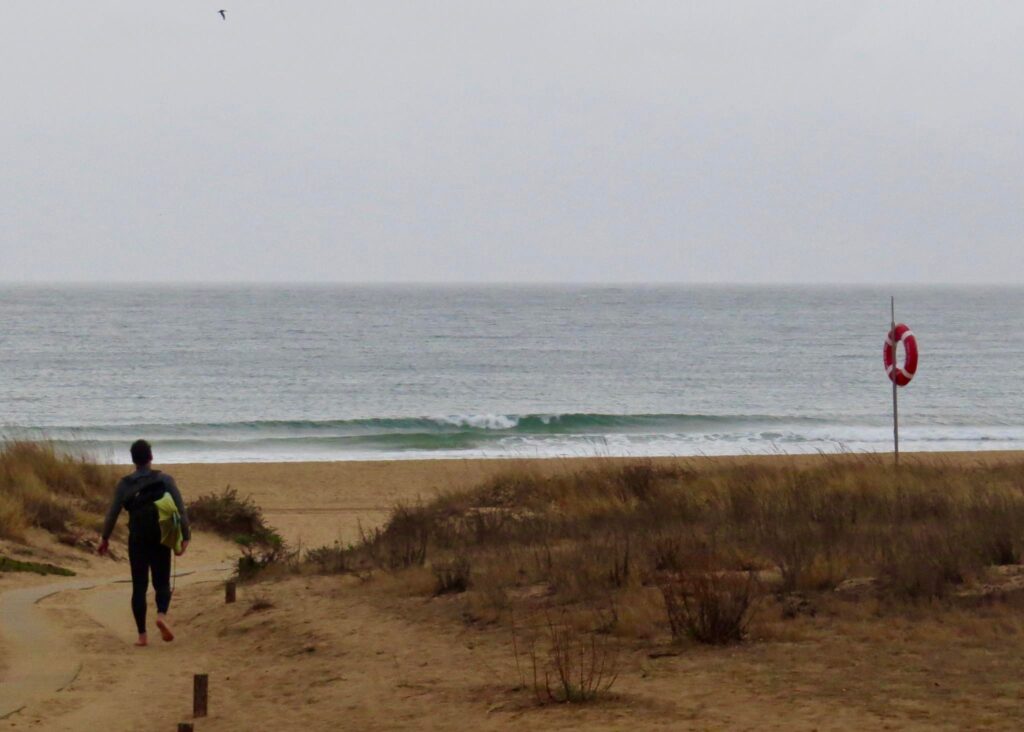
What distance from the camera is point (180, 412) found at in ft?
146

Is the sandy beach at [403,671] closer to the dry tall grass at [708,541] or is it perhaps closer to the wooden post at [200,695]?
the wooden post at [200,695]

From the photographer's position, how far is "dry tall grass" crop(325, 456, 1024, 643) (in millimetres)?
8953

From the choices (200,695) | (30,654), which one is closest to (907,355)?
(30,654)

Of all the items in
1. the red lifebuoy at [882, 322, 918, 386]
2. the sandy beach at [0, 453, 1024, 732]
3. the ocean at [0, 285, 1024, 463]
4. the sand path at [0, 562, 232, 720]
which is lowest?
the ocean at [0, 285, 1024, 463]

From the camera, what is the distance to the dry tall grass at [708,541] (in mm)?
8953

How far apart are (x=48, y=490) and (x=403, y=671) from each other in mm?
11463

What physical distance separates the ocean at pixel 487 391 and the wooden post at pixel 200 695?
667 inches

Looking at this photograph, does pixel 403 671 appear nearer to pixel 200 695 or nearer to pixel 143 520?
pixel 200 695

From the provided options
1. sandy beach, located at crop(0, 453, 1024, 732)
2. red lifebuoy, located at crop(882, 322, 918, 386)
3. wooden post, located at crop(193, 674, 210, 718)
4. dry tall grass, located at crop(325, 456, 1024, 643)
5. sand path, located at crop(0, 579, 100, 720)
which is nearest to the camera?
sandy beach, located at crop(0, 453, 1024, 732)

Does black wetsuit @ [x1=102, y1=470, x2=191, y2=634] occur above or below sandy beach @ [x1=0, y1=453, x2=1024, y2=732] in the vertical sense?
above

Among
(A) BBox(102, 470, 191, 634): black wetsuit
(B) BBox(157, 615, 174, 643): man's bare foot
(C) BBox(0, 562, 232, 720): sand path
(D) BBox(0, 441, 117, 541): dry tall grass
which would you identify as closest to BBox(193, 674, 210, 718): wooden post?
(C) BBox(0, 562, 232, 720): sand path

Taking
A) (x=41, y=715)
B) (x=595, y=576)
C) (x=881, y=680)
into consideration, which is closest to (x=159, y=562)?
(x=41, y=715)

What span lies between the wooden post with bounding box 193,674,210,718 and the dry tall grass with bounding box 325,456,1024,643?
2511 mm

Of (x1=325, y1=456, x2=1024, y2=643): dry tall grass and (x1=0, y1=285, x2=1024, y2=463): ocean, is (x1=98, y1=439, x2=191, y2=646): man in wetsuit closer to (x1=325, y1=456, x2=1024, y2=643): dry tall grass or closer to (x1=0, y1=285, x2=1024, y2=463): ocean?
(x1=325, y1=456, x2=1024, y2=643): dry tall grass
